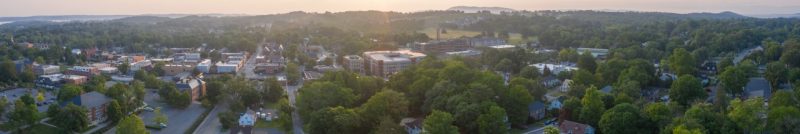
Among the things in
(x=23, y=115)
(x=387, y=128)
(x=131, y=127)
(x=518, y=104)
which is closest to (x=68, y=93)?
(x=23, y=115)

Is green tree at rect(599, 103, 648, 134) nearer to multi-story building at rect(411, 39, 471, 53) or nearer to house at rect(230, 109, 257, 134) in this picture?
house at rect(230, 109, 257, 134)

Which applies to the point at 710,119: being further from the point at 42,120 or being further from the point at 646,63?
the point at 42,120

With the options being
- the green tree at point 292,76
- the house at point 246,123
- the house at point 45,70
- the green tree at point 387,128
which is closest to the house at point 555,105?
the green tree at point 387,128

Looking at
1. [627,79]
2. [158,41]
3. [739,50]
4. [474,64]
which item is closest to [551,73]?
[474,64]

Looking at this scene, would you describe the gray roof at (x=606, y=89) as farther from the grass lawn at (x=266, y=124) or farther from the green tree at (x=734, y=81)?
the grass lawn at (x=266, y=124)

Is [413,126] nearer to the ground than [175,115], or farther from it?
farther from it

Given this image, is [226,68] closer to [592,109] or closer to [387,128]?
[387,128]
